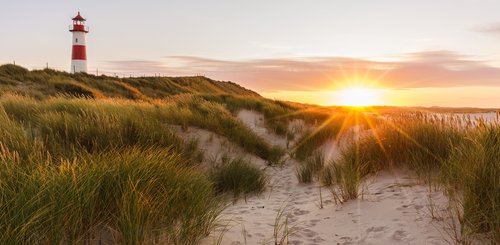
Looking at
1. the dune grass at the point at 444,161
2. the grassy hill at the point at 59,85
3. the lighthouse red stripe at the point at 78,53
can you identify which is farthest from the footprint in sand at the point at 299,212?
the lighthouse red stripe at the point at 78,53

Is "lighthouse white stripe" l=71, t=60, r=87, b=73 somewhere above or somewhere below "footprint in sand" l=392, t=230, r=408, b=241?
above

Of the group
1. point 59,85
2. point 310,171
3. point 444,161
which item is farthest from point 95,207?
point 59,85

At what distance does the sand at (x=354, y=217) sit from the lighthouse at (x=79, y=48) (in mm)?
40896

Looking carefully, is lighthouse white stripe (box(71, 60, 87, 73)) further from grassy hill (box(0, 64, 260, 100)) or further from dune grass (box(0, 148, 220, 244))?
dune grass (box(0, 148, 220, 244))

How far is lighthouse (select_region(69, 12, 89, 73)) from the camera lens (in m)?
42.4

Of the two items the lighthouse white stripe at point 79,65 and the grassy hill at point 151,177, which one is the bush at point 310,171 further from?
the lighthouse white stripe at point 79,65

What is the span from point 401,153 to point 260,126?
33.7ft

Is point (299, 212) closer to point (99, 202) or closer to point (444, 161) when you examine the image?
point (444, 161)

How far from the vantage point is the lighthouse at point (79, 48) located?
4244 centimetres

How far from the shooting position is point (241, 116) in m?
18.1

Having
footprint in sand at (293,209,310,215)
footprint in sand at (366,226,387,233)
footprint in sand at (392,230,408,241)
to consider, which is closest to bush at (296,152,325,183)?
footprint in sand at (293,209,310,215)

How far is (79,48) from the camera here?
141 feet

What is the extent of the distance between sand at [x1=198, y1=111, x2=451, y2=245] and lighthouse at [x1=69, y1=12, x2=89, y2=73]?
40896mm

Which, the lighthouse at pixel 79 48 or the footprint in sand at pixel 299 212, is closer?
the footprint in sand at pixel 299 212
